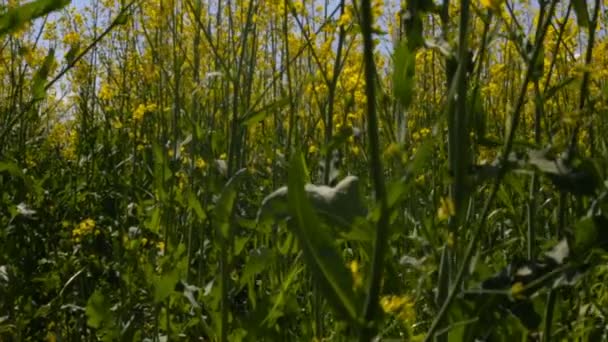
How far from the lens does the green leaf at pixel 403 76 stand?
3.58ft

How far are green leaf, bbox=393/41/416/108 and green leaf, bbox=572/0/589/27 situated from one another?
235 millimetres

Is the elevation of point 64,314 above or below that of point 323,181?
below

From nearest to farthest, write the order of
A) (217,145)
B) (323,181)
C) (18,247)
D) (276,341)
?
1. (276,341)
2. (323,181)
3. (217,145)
4. (18,247)

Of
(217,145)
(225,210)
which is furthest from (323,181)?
(217,145)

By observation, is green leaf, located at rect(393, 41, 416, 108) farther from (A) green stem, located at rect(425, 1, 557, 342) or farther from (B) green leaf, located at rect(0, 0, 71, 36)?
(B) green leaf, located at rect(0, 0, 71, 36)

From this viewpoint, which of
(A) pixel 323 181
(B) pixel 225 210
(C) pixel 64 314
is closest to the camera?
(B) pixel 225 210

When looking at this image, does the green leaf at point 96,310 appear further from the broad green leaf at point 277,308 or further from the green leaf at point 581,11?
the green leaf at point 581,11

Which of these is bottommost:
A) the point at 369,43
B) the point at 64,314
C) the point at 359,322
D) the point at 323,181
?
the point at 64,314

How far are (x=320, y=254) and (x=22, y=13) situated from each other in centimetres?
54

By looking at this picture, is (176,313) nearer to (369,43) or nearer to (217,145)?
(217,145)

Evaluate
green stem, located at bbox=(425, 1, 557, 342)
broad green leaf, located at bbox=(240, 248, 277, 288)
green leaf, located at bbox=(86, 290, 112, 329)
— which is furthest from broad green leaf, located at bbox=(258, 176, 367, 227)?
green leaf, located at bbox=(86, 290, 112, 329)

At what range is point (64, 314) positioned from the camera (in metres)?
2.72

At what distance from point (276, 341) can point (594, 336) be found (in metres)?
0.67

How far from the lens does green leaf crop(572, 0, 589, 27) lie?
43.3 inches
